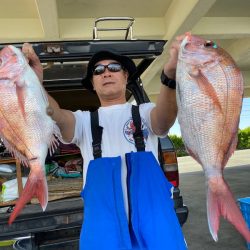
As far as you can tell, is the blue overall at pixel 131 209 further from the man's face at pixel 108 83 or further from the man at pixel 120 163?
the man's face at pixel 108 83

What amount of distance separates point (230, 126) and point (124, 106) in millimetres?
759

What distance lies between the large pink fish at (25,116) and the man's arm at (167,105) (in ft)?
2.02

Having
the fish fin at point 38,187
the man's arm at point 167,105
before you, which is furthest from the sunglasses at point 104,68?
the fish fin at point 38,187

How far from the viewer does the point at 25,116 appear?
175cm

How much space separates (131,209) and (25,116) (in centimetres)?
72

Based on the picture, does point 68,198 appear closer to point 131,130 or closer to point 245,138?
point 131,130

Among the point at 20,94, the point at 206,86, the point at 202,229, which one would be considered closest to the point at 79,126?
the point at 20,94

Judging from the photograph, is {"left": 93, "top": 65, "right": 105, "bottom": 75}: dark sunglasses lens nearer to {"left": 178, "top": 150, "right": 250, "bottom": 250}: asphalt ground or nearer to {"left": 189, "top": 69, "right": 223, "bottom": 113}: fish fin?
{"left": 189, "top": 69, "right": 223, "bottom": 113}: fish fin

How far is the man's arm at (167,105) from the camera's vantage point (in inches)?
73.4

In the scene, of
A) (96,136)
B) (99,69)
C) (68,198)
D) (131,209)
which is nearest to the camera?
(131,209)

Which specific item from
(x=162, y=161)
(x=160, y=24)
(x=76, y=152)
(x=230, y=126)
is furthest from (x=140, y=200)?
(x=160, y=24)

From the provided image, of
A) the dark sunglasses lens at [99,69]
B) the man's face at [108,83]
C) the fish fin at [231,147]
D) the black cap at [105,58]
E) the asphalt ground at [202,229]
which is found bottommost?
the asphalt ground at [202,229]

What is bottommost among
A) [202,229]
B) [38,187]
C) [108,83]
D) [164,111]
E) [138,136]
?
[202,229]

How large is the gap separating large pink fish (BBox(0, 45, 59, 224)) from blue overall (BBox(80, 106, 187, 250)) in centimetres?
37
